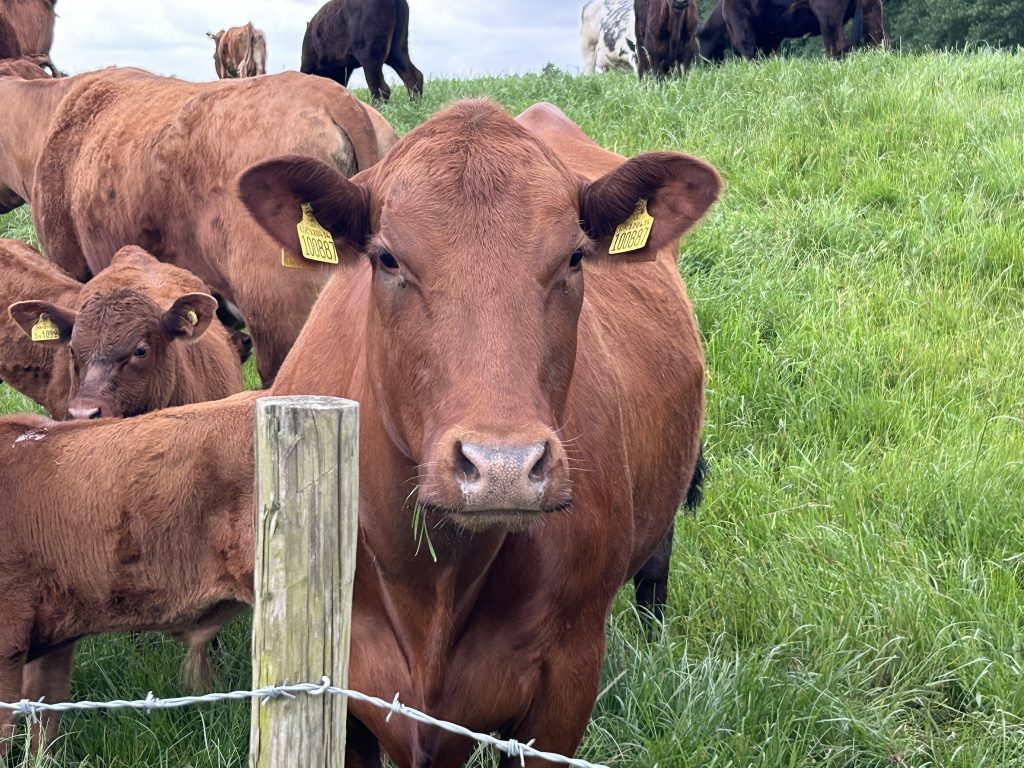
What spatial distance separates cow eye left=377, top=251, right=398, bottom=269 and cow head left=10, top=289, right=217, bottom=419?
2806mm

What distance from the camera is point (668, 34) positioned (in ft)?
49.0

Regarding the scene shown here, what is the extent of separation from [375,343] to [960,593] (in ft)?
8.90

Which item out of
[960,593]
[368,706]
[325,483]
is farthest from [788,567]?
[325,483]

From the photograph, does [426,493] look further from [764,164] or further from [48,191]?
[764,164]

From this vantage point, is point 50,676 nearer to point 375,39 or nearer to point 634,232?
point 634,232

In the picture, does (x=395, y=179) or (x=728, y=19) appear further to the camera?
(x=728, y=19)

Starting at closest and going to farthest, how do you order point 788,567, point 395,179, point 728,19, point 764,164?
point 395,179, point 788,567, point 764,164, point 728,19

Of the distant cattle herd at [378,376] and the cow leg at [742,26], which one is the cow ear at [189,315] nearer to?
the distant cattle herd at [378,376]

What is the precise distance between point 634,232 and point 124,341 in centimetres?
→ 312

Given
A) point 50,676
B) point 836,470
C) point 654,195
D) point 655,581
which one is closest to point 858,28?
point 836,470

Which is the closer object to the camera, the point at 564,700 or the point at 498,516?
the point at 498,516

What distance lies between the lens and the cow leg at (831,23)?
1438 cm

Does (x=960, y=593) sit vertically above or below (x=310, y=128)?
below

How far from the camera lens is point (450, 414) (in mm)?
2381
